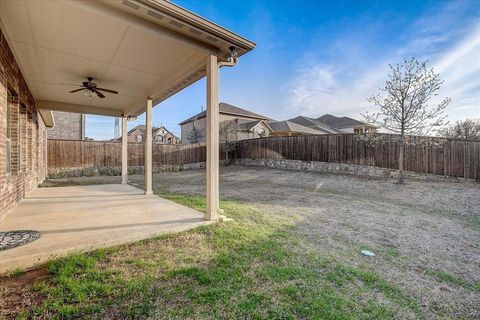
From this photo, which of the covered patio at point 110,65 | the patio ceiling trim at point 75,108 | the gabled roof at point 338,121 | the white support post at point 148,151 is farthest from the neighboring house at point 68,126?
the gabled roof at point 338,121

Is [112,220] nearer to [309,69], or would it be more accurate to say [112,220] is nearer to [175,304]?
[175,304]

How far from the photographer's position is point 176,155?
15992 millimetres

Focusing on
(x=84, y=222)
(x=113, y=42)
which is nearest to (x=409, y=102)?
(x=113, y=42)

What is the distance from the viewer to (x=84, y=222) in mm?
3633

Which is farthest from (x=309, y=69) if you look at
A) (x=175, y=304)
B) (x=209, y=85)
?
(x=175, y=304)

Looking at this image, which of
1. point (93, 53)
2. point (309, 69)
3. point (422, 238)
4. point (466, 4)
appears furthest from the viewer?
point (309, 69)

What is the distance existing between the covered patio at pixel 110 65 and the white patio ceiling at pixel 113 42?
12 mm

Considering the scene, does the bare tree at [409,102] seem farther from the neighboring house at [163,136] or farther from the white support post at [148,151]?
the neighboring house at [163,136]

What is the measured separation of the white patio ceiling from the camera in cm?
276

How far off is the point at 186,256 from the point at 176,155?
1395 cm

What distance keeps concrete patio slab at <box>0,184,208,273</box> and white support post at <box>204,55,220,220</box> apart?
321mm

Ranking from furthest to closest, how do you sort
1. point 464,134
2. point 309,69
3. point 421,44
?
point 464,134, point 309,69, point 421,44

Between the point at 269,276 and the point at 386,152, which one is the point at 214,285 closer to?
the point at 269,276

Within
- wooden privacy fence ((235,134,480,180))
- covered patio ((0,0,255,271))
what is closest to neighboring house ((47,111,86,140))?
covered patio ((0,0,255,271))
